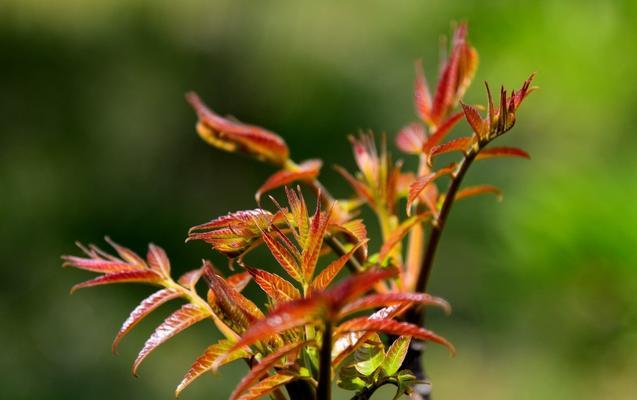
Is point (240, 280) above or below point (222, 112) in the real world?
below

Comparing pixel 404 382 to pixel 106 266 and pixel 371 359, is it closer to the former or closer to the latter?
pixel 371 359

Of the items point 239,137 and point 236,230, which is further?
point 239,137

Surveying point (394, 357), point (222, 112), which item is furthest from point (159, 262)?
point (222, 112)

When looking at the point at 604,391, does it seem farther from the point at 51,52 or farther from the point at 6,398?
the point at 51,52

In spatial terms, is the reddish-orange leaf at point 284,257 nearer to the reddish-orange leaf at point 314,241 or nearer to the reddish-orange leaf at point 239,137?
the reddish-orange leaf at point 314,241

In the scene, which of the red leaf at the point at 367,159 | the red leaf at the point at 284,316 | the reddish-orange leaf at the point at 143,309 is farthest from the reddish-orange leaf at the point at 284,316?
the red leaf at the point at 367,159

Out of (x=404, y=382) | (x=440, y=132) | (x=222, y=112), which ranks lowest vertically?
(x=404, y=382)

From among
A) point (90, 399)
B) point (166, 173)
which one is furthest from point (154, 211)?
point (90, 399)
